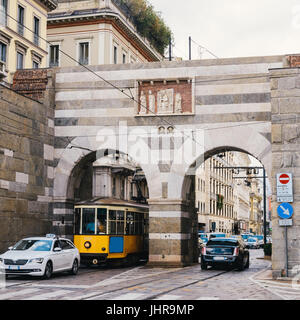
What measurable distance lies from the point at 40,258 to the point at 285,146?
8934 millimetres

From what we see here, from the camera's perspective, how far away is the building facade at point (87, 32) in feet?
161

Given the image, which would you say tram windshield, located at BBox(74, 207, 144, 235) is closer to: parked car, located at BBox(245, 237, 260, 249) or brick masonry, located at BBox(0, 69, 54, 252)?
brick masonry, located at BBox(0, 69, 54, 252)

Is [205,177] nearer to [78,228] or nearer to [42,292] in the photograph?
[78,228]

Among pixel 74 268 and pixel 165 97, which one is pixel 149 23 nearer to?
pixel 165 97

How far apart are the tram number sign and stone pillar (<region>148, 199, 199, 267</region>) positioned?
711 cm

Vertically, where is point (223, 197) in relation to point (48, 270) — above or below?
above

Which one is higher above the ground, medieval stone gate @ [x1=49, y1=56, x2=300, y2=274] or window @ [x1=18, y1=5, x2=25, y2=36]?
window @ [x1=18, y1=5, x2=25, y2=36]

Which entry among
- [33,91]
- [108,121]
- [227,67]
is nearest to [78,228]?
[108,121]

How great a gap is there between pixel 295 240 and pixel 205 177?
52.4 m

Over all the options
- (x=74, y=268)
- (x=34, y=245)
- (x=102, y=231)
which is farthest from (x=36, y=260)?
(x=102, y=231)

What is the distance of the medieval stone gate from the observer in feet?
85.7

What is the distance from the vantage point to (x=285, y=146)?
20.6 m

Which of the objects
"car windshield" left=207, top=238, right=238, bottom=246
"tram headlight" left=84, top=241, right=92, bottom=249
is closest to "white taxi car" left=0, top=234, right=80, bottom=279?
"tram headlight" left=84, top=241, right=92, bottom=249

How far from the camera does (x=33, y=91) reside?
27.9m
